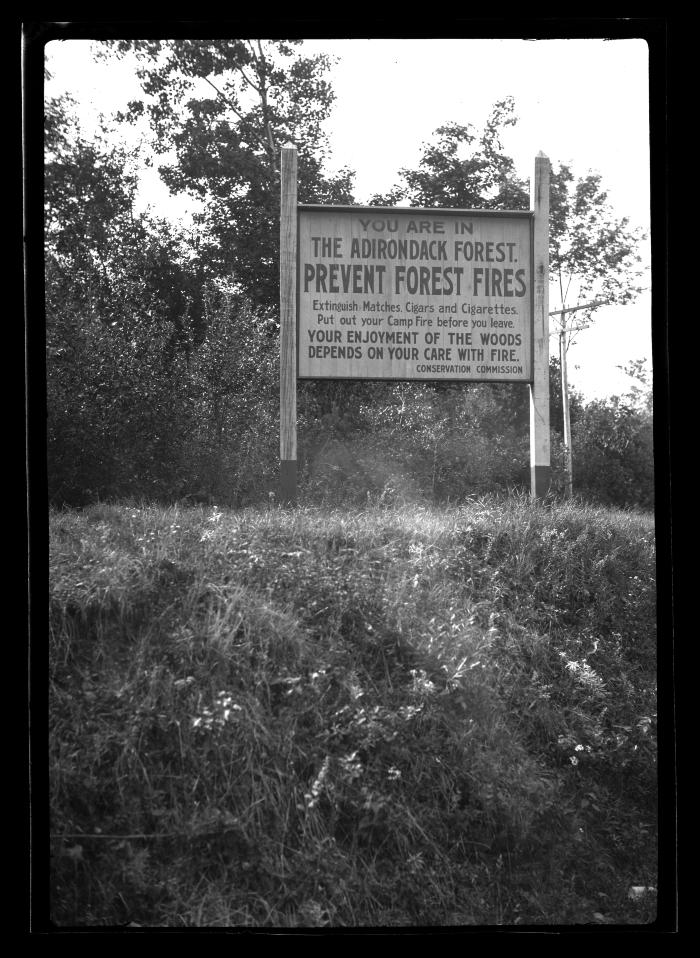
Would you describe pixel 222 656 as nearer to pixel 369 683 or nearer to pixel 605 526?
pixel 369 683

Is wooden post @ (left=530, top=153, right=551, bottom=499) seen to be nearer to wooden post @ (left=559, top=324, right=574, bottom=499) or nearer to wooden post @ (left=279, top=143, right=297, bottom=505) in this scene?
wooden post @ (left=279, top=143, right=297, bottom=505)

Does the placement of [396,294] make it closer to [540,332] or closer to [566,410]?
[540,332]

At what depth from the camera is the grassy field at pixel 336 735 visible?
4566 millimetres

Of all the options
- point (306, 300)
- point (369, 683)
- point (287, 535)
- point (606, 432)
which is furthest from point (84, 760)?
point (606, 432)

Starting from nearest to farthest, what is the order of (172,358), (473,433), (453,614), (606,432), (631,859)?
(631,859)
(453,614)
(172,358)
(473,433)
(606,432)

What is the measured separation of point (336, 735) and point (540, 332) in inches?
164

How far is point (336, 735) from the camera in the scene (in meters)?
5.02

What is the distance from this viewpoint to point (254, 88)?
16.5 meters

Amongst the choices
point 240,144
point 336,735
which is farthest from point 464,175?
point 336,735

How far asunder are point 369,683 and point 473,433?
351 inches

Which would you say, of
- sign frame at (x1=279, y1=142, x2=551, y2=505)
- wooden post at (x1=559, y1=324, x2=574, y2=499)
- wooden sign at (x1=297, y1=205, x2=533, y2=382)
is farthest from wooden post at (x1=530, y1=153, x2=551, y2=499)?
wooden post at (x1=559, y1=324, x2=574, y2=499)

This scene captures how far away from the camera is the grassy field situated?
4.57 meters

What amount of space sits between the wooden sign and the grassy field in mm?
1804

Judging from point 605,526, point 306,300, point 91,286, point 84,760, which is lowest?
point 84,760
